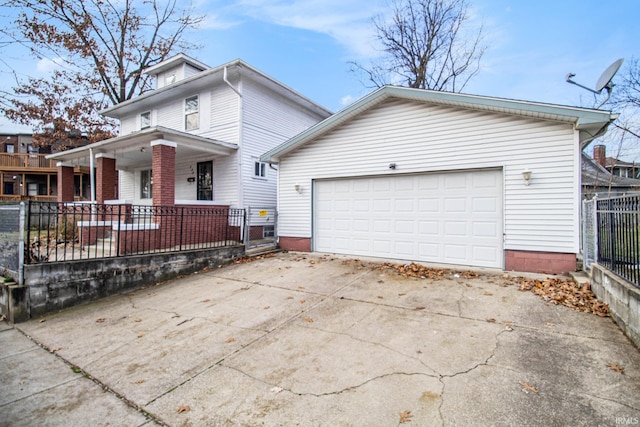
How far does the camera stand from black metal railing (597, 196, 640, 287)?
3688mm

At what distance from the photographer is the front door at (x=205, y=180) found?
1190 centimetres

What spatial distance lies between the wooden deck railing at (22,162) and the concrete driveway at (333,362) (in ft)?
80.9

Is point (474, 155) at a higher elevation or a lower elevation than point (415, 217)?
higher

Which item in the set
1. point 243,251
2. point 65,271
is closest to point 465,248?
point 243,251

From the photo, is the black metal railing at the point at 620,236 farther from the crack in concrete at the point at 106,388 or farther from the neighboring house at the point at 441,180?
the crack in concrete at the point at 106,388

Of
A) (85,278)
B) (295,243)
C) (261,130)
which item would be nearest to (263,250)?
(295,243)

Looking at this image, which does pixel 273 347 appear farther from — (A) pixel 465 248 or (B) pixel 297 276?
(A) pixel 465 248

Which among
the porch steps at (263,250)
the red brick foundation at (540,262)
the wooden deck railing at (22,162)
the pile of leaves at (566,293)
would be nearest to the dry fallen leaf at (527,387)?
the pile of leaves at (566,293)

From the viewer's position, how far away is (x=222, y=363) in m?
3.44

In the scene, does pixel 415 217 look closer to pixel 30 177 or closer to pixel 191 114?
pixel 191 114

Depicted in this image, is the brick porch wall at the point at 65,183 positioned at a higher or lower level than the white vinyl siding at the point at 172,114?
lower

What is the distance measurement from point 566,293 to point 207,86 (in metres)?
12.5

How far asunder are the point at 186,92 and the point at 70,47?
11.8 meters

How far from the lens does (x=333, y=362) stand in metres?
3.35
